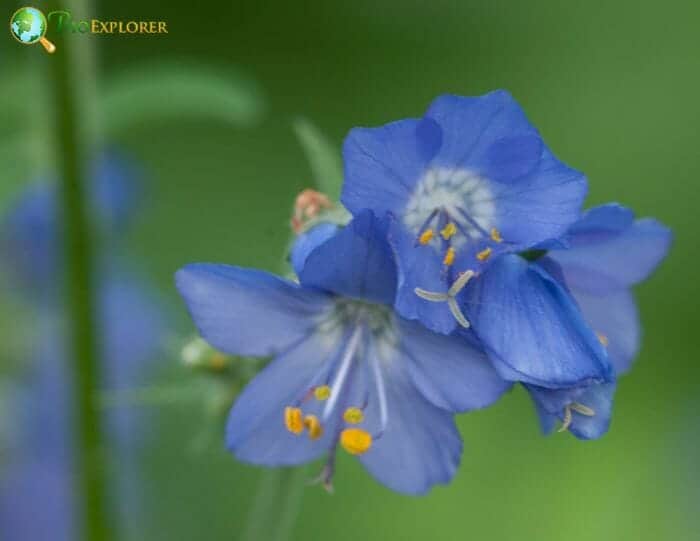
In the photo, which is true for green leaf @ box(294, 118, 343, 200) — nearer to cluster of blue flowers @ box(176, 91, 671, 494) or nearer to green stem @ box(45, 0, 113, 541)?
cluster of blue flowers @ box(176, 91, 671, 494)

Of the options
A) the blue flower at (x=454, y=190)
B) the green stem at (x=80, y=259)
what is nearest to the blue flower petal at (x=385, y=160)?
the blue flower at (x=454, y=190)

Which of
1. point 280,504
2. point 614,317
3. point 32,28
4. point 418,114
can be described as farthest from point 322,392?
point 418,114

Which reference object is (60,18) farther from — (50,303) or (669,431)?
(669,431)

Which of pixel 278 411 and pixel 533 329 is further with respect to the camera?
pixel 278 411

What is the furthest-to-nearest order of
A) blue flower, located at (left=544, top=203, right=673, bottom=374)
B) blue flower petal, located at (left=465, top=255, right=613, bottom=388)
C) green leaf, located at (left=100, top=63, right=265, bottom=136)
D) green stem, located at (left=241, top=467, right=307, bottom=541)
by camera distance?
green leaf, located at (left=100, top=63, right=265, bottom=136)
green stem, located at (left=241, top=467, right=307, bottom=541)
blue flower, located at (left=544, top=203, right=673, bottom=374)
blue flower petal, located at (left=465, top=255, right=613, bottom=388)

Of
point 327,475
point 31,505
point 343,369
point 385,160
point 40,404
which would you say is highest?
point 385,160

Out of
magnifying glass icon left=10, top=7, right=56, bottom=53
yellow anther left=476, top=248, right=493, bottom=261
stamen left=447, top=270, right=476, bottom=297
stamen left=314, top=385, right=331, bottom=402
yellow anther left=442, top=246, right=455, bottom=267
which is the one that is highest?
magnifying glass icon left=10, top=7, right=56, bottom=53

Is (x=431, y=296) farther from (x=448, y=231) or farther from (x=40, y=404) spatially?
(x=40, y=404)

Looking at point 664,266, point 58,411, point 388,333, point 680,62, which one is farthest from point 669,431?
point 388,333

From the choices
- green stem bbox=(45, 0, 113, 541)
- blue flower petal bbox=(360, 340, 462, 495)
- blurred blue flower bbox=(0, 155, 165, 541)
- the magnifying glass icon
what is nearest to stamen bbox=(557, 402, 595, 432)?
blue flower petal bbox=(360, 340, 462, 495)
